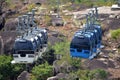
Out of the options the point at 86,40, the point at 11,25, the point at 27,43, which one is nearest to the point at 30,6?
the point at 11,25

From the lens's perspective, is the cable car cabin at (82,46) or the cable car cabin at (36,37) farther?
the cable car cabin at (36,37)

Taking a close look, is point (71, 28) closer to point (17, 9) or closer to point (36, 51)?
point (17, 9)

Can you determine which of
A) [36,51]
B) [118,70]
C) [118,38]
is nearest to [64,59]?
[118,70]

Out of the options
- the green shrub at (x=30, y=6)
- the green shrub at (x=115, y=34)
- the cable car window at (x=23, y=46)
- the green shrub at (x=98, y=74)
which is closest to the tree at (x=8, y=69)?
the green shrub at (x=98, y=74)

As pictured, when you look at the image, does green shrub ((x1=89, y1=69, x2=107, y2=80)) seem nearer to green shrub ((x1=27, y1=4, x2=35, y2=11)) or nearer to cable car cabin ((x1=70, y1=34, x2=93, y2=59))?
cable car cabin ((x1=70, y1=34, x2=93, y2=59))

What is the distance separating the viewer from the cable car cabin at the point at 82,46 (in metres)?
30.3

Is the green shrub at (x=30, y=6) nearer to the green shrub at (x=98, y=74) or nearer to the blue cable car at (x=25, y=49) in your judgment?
the green shrub at (x=98, y=74)

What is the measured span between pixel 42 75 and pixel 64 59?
2462 millimetres

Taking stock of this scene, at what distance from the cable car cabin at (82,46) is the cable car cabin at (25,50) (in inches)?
101

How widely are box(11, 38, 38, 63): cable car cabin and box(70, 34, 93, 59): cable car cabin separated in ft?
8.44

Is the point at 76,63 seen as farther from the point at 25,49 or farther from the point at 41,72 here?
the point at 25,49

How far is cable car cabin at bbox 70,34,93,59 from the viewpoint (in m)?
30.3

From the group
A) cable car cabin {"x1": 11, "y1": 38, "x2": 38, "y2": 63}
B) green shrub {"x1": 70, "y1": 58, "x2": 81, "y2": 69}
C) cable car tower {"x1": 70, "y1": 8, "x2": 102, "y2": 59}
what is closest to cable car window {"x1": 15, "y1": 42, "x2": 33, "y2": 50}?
cable car cabin {"x1": 11, "y1": 38, "x2": 38, "y2": 63}

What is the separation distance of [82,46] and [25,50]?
3.81 m
